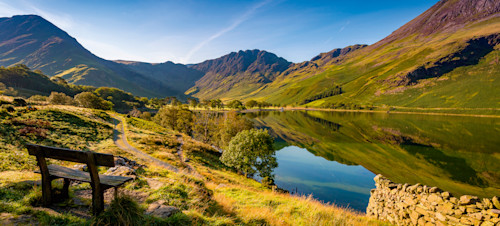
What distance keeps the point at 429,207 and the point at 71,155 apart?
674 inches

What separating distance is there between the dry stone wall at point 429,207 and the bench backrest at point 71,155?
14.7m

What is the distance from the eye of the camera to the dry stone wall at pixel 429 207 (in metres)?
8.55

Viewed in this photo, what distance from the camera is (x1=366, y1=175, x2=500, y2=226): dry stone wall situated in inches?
337

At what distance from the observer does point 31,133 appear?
21.7 meters

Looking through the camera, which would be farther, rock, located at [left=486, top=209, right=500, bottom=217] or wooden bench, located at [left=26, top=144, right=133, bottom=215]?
rock, located at [left=486, top=209, right=500, bottom=217]

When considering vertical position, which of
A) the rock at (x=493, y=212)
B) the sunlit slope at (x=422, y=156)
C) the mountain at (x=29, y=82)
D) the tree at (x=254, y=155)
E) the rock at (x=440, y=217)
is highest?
the mountain at (x=29, y=82)

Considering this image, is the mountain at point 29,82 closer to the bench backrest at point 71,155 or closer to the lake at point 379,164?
the lake at point 379,164

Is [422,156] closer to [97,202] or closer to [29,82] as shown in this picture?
[97,202]

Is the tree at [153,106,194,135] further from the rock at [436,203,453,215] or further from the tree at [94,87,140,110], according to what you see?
the tree at [94,87,140,110]

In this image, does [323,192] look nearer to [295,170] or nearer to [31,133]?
[295,170]

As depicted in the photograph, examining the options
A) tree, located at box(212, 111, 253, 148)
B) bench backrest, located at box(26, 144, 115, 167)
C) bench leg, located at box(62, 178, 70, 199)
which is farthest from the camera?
tree, located at box(212, 111, 253, 148)

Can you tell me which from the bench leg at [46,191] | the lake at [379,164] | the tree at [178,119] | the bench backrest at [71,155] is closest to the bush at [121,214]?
the bench backrest at [71,155]

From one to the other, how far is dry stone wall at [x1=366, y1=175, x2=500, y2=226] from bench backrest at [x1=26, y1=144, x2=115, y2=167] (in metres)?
14.7

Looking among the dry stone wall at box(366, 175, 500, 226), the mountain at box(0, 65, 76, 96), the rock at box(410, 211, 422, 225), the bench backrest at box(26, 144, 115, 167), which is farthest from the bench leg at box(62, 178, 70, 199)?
the mountain at box(0, 65, 76, 96)
